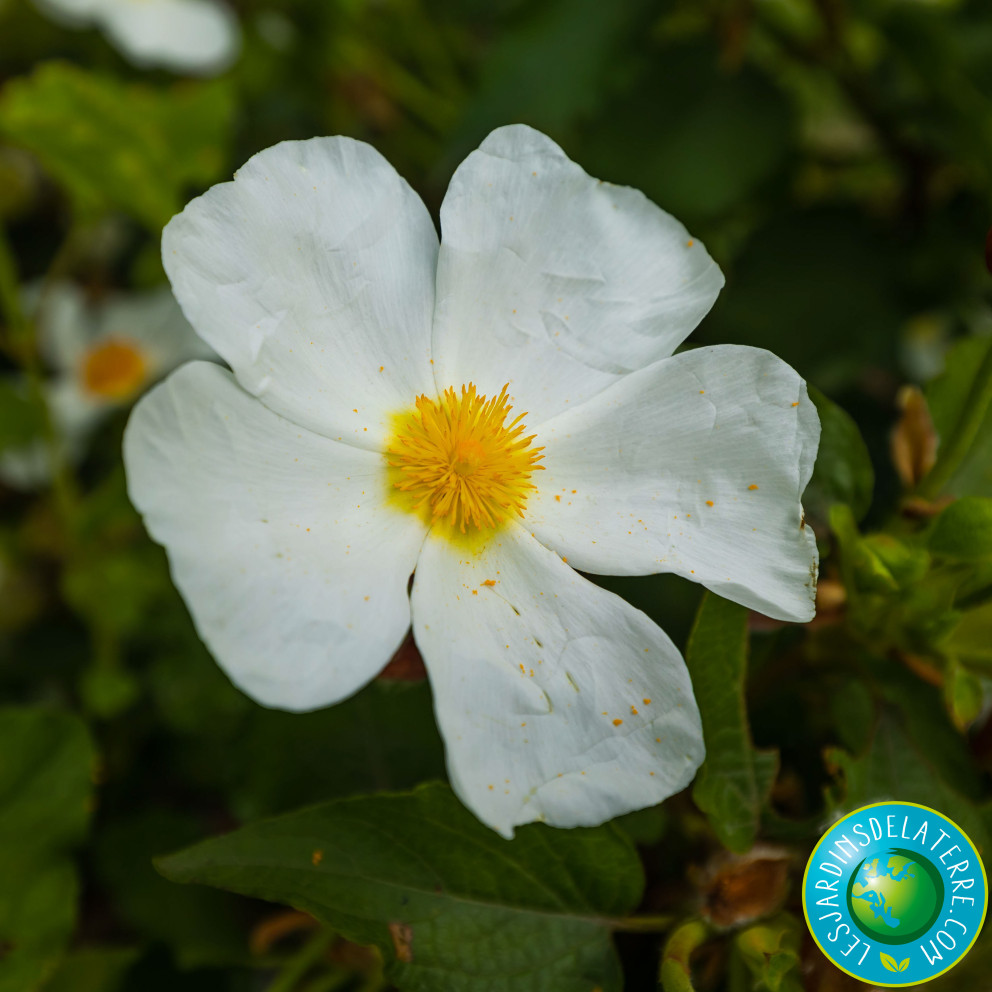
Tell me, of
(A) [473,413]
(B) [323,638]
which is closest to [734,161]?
(A) [473,413]

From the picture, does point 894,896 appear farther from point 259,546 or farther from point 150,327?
point 150,327

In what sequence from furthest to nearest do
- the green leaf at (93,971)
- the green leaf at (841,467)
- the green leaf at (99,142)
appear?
the green leaf at (99,142), the green leaf at (93,971), the green leaf at (841,467)

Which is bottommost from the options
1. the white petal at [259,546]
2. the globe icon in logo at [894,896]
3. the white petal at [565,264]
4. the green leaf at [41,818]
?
the green leaf at [41,818]

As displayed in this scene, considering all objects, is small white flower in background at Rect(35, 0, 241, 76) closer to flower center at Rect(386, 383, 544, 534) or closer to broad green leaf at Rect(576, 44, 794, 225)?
broad green leaf at Rect(576, 44, 794, 225)

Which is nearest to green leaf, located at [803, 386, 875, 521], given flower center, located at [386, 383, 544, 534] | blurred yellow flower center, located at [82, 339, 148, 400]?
flower center, located at [386, 383, 544, 534]

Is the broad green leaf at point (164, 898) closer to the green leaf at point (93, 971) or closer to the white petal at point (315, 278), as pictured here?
the green leaf at point (93, 971)

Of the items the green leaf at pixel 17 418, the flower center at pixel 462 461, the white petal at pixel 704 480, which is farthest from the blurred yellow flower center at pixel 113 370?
the white petal at pixel 704 480

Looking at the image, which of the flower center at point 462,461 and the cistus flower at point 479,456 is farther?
the flower center at point 462,461
